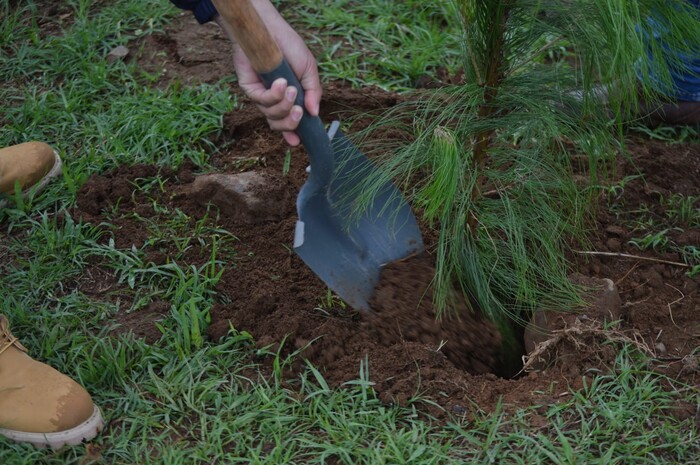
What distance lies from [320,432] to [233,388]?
0.26m

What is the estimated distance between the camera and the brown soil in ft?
6.95

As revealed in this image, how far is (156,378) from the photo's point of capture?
2.10 m

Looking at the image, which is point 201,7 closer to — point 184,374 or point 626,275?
point 184,374

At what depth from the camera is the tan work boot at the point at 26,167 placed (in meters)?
2.62

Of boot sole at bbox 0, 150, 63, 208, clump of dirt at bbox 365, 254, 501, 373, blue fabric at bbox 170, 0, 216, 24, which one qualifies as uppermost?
blue fabric at bbox 170, 0, 216, 24

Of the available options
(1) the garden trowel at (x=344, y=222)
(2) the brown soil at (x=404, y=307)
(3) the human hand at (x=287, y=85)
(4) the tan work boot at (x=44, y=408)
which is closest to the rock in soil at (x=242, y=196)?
(2) the brown soil at (x=404, y=307)

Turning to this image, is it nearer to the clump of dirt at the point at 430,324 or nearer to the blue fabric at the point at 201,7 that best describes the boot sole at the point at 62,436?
the clump of dirt at the point at 430,324

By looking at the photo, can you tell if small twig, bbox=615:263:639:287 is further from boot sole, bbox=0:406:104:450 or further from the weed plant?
boot sole, bbox=0:406:104:450

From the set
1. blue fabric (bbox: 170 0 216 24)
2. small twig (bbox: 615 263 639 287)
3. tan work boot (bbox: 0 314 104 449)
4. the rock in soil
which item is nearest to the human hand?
blue fabric (bbox: 170 0 216 24)

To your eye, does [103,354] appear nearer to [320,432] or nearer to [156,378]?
[156,378]

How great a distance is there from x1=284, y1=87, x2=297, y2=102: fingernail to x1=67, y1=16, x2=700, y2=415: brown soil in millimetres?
598

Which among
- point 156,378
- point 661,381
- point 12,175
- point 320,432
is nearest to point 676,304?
point 661,381

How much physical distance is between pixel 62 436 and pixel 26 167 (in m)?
1.03

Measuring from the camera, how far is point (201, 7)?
8.11 ft
